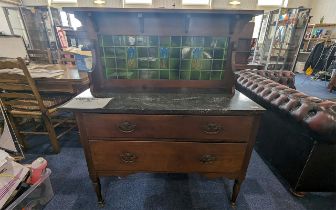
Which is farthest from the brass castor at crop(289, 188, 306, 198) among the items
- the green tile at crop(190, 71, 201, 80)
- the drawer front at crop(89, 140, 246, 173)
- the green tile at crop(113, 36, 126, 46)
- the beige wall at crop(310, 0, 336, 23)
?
the beige wall at crop(310, 0, 336, 23)

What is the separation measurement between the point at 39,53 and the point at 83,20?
268 centimetres

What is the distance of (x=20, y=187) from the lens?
4.02 ft

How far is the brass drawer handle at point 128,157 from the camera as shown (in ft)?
3.69

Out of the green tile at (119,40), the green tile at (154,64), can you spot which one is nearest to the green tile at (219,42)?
the green tile at (154,64)

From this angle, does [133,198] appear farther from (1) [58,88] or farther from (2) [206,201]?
(1) [58,88]

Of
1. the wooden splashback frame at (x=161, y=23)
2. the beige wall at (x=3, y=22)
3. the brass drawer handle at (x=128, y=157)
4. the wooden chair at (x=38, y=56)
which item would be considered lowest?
the brass drawer handle at (x=128, y=157)

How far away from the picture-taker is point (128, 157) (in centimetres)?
114

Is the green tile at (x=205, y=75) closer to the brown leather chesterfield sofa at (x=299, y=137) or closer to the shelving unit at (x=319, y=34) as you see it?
the brown leather chesterfield sofa at (x=299, y=137)

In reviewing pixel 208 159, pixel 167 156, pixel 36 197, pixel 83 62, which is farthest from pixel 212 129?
pixel 83 62

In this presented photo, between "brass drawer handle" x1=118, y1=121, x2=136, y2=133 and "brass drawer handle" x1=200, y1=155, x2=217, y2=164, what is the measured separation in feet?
1.65

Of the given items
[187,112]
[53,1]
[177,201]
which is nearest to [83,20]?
[187,112]

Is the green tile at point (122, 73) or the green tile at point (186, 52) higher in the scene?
the green tile at point (186, 52)

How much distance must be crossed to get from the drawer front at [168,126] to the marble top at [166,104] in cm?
A: 4

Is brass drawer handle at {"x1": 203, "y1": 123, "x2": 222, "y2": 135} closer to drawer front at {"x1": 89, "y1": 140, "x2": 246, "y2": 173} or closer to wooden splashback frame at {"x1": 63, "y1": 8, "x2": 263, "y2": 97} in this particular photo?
drawer front at {"x1": 89, "y1": 140, "x2": 246, "y2": 173}
